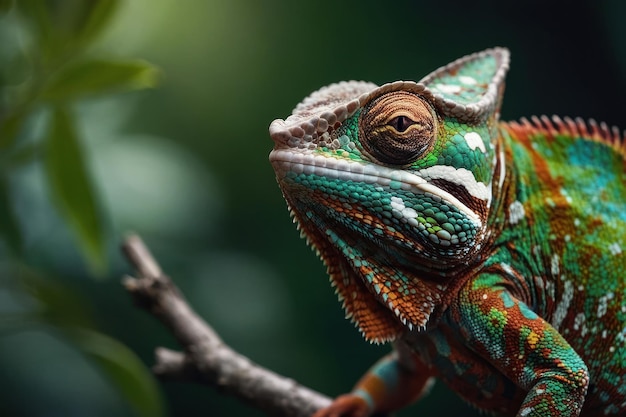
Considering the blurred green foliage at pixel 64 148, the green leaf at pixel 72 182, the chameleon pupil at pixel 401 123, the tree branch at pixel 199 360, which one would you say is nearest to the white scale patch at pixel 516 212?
the chameleon pupil at pixel 401 123

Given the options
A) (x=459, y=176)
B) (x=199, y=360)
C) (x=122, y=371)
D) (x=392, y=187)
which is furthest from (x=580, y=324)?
(x=122, y=371)

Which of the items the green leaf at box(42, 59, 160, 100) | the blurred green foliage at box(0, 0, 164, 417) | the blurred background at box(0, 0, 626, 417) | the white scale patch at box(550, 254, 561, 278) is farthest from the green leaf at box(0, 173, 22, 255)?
the white scale patch at box(550, 254, 561, 278)

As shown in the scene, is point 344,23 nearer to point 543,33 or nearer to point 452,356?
point 543,33

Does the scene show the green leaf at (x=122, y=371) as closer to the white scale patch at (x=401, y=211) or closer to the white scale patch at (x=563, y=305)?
the white scale patch at (x=401, y=211)

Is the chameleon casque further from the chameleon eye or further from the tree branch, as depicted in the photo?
the tree branch

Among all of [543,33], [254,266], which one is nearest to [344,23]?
[543,33]
